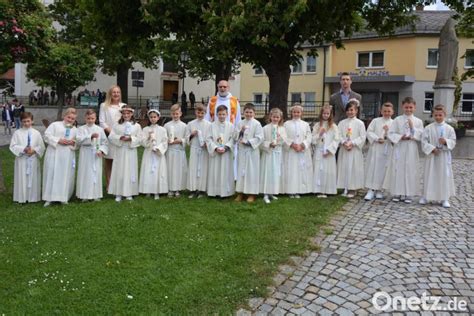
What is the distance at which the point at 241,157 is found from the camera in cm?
904

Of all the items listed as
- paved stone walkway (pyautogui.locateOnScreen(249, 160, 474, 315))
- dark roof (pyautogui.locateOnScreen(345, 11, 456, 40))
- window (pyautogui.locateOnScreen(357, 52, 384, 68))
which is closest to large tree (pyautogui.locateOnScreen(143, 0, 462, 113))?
paved stone walkway (pyautogui.locateOnScreen(249, 160, 474, 315))

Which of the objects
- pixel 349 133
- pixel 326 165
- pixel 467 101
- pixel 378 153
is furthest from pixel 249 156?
pixel 467 101

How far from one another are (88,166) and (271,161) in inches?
134

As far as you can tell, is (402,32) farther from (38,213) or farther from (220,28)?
(38,213)

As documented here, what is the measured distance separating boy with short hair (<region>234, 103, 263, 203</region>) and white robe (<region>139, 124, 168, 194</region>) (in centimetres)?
143

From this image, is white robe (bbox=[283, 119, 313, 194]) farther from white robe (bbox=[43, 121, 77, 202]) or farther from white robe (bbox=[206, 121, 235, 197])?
white robe (bbox=[43, 121, 77, 202])

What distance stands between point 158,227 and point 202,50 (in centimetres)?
1214

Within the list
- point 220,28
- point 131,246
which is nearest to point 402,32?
point 220,28

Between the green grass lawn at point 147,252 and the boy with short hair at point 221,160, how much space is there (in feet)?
1.24

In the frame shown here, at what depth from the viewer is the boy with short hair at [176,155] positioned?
30.7ft

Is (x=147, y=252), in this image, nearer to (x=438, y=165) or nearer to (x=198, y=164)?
(x=198, y=164)

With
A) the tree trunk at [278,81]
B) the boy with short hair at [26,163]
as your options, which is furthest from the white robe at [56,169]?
the tree trunk at [278,81]

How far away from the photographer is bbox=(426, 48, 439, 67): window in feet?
134

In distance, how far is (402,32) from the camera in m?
40.7
